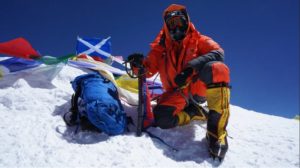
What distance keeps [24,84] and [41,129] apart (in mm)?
1250

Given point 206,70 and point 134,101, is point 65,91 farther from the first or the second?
point 206,70

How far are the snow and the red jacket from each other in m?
0.61

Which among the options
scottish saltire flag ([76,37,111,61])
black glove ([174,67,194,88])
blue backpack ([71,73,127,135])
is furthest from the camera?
scottish saltire flag ([76,37,111,61])

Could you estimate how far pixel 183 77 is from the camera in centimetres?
331

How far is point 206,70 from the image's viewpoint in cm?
323

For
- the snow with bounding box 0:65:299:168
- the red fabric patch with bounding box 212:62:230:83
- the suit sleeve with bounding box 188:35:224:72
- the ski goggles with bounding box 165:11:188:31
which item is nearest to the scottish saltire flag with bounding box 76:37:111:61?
the snow with bounding box 0:65:299:168

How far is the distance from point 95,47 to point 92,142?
485cm

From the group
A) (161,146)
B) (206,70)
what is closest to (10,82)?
(161,146)

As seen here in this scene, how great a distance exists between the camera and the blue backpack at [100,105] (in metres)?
3.12

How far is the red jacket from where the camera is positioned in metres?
3.64

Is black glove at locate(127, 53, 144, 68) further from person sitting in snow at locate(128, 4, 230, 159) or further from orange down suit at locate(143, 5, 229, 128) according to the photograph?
orange down suit at locate(143, 5, 229, 128)

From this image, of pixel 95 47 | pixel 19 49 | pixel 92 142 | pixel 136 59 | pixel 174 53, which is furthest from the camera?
pixel 95 47

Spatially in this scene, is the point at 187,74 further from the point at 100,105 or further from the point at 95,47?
the point at 95,47

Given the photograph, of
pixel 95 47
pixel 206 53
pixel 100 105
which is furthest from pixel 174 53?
pixel 95 47
